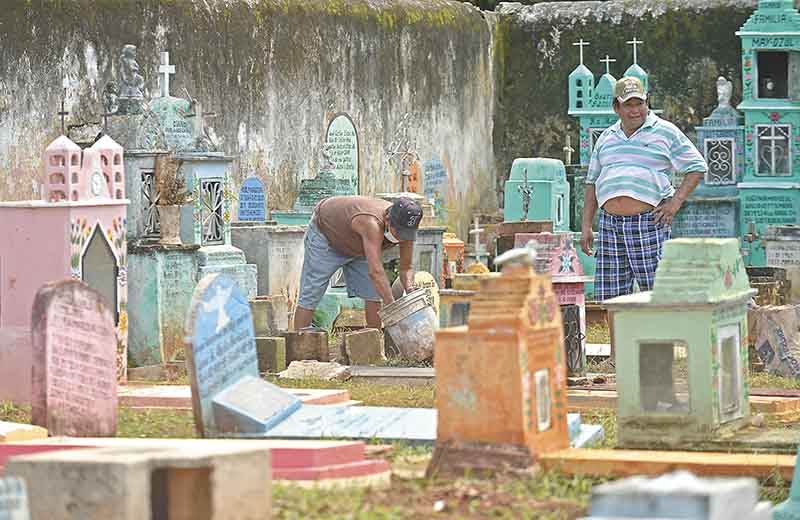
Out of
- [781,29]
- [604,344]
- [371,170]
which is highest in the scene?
[781,29]

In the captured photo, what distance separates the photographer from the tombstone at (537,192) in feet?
57.6

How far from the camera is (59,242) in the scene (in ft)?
37.2

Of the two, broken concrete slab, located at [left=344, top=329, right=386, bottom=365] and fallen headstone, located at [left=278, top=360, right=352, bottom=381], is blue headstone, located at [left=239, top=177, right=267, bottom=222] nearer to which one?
broken concrete slab, located at [left=344, top=329, right=386, bottom=365]

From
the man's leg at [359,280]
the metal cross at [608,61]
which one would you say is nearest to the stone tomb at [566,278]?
the man's leg at [359,280]

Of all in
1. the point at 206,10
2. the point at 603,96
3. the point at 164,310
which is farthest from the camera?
the point at 603,96

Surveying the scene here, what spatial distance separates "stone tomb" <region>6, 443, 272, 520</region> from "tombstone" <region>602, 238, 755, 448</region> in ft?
8.15

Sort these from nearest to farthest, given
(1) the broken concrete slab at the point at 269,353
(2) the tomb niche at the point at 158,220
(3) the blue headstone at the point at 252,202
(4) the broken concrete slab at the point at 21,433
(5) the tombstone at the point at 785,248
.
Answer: (4) the broken concrete slab at the point at 21,433
(1) the broken concrete slab at the point at 269,353
(2) the tomb niche at the point at 158,220
(3) the blue headstone at the point at 252,202
(5) the tombstone at the point at 785,248

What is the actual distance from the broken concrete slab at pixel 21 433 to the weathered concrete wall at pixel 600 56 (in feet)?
40.1

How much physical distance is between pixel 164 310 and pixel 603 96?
309 inches

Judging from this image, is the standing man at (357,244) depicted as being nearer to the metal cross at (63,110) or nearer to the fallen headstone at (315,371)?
the fallen headstone at (315,371)

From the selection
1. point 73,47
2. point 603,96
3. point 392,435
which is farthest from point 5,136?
point 603,96

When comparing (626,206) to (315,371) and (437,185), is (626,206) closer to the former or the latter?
(315,371)

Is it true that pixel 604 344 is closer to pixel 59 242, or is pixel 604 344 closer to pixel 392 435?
pixel 59 242

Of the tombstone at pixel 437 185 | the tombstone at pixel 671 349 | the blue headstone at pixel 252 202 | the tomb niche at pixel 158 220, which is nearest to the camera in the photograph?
the tombstone at pixel 671 349
